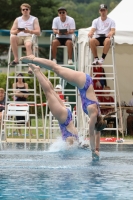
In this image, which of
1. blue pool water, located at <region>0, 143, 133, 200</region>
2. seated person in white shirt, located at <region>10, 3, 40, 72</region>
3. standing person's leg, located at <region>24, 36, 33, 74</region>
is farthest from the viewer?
seated person in white shirt, located at <region>10, 3, 40, 72</region>

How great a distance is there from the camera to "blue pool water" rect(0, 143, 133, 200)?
888cm

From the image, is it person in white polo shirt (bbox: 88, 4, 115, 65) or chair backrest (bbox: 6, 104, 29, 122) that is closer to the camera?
chair backrest (bbox: 6, 104, 29, 122)

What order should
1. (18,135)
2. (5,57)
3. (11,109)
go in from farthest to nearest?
(5,57)
(18,135)
(11,109)

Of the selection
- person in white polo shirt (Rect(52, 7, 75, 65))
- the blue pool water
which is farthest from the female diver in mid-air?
person in white polo shirt (Rect(52, 7, 75, 65))

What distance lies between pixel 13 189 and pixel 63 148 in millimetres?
5659

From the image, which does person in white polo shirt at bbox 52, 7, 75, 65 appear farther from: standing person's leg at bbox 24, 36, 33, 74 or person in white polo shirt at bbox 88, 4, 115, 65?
standing person's leg at bbox 24, 36, 33, 74

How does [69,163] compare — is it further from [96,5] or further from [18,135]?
[96,5]

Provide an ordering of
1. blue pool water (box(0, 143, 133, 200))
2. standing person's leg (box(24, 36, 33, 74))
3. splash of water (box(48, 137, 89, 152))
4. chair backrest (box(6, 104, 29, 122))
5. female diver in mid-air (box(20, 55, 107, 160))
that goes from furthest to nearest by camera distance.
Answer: chair backrest (box(6, 104, 29, 122)) → standing person's leg (box(24, 36, 33, 74)) → splash of water (box(48, 137, 89, 152)) → female diver in mid-air (box(20, 55, 107, 160)) → blue pool water (box(0, 143, 133, 200))

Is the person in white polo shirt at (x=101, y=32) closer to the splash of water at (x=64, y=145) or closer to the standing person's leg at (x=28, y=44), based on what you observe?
the standing person's leg at (x=28, y=44)

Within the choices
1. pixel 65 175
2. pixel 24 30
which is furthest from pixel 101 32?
pixel 65 175

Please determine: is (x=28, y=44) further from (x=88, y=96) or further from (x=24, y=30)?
(x=88, y=96)

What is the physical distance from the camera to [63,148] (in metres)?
14.9

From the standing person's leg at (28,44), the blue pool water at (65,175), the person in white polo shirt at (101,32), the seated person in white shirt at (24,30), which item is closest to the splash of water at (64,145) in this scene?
the blue pool water at (65,175)

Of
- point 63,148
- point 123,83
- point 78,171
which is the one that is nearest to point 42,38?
point 123,83
